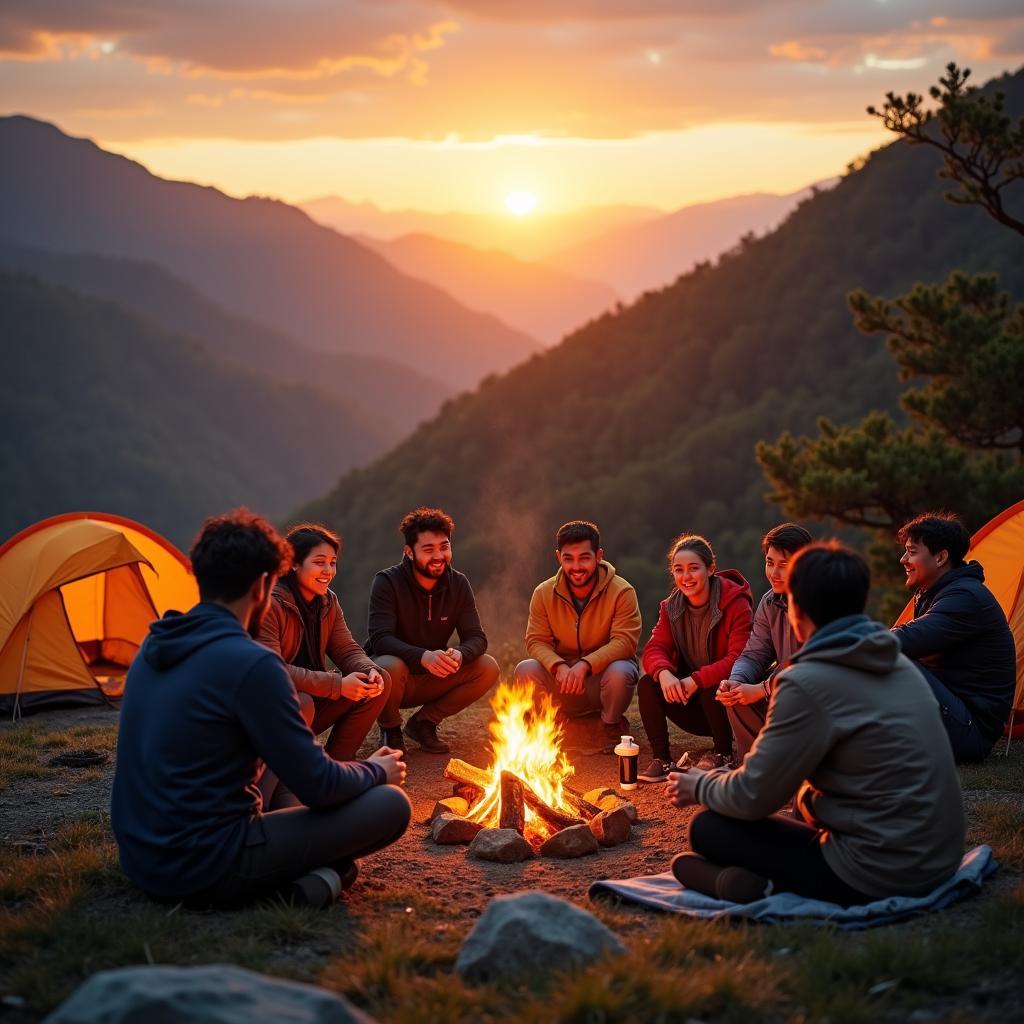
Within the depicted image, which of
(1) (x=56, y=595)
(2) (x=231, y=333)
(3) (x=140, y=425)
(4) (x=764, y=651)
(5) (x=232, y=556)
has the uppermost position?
(2) (x=231, y=333)

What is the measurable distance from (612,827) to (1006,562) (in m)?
4.29

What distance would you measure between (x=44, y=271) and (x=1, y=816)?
175m

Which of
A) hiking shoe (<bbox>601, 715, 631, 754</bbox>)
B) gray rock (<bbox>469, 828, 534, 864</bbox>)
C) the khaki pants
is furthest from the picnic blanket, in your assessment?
the khaki pants

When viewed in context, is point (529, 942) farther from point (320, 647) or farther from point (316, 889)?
A: point (320, 647)

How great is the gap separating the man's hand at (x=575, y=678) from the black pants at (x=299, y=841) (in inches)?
121

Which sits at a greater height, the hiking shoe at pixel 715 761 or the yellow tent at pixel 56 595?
the yellow tent at pixel 56 595

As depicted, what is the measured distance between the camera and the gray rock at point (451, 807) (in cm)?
638

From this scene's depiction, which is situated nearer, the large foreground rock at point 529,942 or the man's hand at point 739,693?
the large foreground rock at point 529,942

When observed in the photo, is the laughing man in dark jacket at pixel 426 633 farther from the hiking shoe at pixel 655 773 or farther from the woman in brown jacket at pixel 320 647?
the hiking shoe at pixel 655 773

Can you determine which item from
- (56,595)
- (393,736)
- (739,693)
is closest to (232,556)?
(739,693)

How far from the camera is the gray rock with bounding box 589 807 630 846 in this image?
234 inches

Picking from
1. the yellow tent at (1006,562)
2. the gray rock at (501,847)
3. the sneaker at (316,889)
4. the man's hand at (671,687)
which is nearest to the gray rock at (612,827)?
the gray rock at (501,847)

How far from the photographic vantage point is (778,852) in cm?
453

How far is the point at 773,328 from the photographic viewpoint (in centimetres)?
5812
